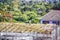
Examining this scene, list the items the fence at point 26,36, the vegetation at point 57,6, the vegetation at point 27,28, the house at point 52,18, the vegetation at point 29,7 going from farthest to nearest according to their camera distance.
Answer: the vegetation at point 57,6, the vegetation at point 29,7, the house at point 52,18, the vegetation at point 27,28, the fence at point 26,36

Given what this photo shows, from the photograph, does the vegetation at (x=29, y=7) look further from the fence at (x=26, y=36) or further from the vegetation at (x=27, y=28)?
the fence at (x=26, y=36)

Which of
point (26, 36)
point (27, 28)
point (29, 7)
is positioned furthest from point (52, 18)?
point (26, 36)

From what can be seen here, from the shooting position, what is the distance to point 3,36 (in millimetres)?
7152

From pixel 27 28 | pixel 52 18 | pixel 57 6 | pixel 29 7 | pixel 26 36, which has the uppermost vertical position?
pixel 27 28

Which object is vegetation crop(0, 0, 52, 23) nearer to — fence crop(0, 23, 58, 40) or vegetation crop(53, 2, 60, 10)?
vegetation crop(53, 2, 60, 10)

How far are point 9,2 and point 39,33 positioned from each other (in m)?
14.8

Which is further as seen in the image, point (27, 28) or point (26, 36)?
point (27, 28)

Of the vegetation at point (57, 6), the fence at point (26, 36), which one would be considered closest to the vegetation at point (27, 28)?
the fence at point (26, 36)

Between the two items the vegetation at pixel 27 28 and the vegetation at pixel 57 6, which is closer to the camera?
the vegetation at pixel 27 28

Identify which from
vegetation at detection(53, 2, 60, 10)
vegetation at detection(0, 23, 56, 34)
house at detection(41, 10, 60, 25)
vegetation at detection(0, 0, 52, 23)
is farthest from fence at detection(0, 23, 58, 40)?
vegetation at detection(53, 2, 60, 10)

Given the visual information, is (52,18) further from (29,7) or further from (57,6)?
(57,6)

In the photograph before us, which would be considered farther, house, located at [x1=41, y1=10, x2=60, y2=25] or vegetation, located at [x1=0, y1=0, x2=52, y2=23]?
vegetation, located at [x1=0, y1=0, x2=52, y2=23]

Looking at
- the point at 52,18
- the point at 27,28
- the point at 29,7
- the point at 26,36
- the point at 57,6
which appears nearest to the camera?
the point at 26,36

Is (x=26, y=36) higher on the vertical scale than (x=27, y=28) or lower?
lower
